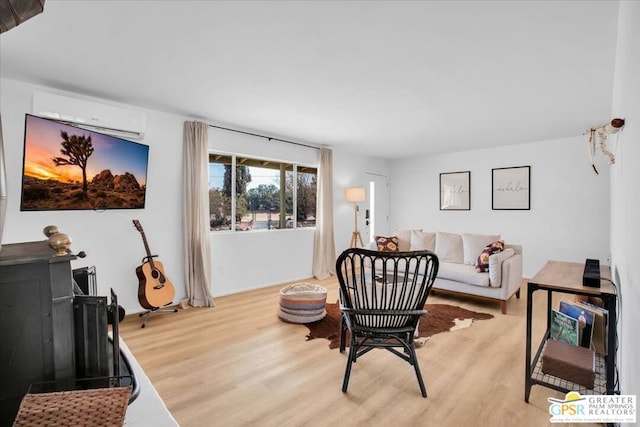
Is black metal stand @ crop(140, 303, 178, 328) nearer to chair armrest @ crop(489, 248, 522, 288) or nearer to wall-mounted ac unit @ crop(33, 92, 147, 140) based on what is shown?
wall-mounted ac unit @ crop(33, 92, 147, 140)

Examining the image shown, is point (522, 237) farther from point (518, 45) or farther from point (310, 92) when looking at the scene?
point (310, 92)

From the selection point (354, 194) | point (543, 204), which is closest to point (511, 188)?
point (543, 204)

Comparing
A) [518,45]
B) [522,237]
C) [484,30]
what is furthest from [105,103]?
[522,237]

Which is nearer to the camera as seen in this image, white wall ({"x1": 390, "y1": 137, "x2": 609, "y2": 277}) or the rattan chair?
the rattan chair

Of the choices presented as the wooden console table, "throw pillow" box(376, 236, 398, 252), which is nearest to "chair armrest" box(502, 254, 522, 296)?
the wooden console table

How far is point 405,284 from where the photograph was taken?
207 centimetres

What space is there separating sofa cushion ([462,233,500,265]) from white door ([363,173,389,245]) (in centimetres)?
244

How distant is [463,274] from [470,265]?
19.3 inches

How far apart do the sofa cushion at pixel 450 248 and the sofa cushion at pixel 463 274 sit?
7.8 inches

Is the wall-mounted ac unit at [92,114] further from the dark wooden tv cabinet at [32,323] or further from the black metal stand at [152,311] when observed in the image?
the dark wooden tv cabinet at [32,323]

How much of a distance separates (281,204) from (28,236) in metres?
3.06

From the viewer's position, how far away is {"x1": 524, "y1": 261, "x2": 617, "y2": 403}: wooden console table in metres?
1.60

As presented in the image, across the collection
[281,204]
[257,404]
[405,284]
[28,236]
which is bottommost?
[257,404]

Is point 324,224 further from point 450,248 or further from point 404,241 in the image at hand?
point 450,248
